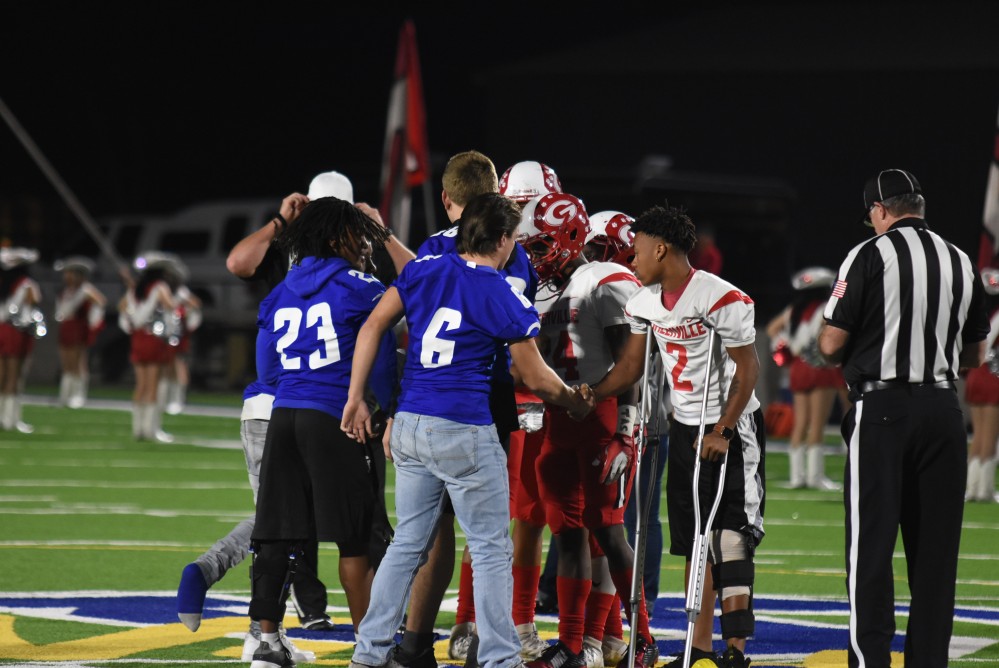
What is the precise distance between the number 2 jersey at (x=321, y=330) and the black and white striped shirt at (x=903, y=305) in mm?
2068

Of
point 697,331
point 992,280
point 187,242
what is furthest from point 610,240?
point 187,242

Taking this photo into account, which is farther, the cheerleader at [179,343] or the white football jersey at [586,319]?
the cheerleader at [179,343]

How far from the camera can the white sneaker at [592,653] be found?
7.60 meters

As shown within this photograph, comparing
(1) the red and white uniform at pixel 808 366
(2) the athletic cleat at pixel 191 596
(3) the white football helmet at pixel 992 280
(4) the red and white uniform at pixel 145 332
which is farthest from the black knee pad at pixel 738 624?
(4) the red and white uniform at pixel 145 332

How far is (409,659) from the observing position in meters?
6.95

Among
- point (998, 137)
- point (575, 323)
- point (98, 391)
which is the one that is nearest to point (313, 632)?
point (575, 323)

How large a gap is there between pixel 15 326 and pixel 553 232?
16.1 m

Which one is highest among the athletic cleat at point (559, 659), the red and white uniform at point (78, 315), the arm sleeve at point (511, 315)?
the red and white uniform at point (78, 315)

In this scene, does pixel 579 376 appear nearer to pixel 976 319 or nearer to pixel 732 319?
pixel 732 319

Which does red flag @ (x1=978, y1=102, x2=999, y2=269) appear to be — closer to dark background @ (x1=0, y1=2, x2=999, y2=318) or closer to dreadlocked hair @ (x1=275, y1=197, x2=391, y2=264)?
dreadlocked hair @ (x1=275, y1=197, x2=391, y2=264)

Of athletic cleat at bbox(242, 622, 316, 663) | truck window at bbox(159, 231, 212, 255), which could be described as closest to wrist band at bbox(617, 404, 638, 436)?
athletic cleat at bbox(242, 622, 316, 663)

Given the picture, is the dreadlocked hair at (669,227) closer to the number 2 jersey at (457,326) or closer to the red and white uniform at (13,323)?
the number 2 jersey at (457,326)

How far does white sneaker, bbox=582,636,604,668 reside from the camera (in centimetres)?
760

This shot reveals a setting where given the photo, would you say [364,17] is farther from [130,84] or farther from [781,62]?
[781,62]
